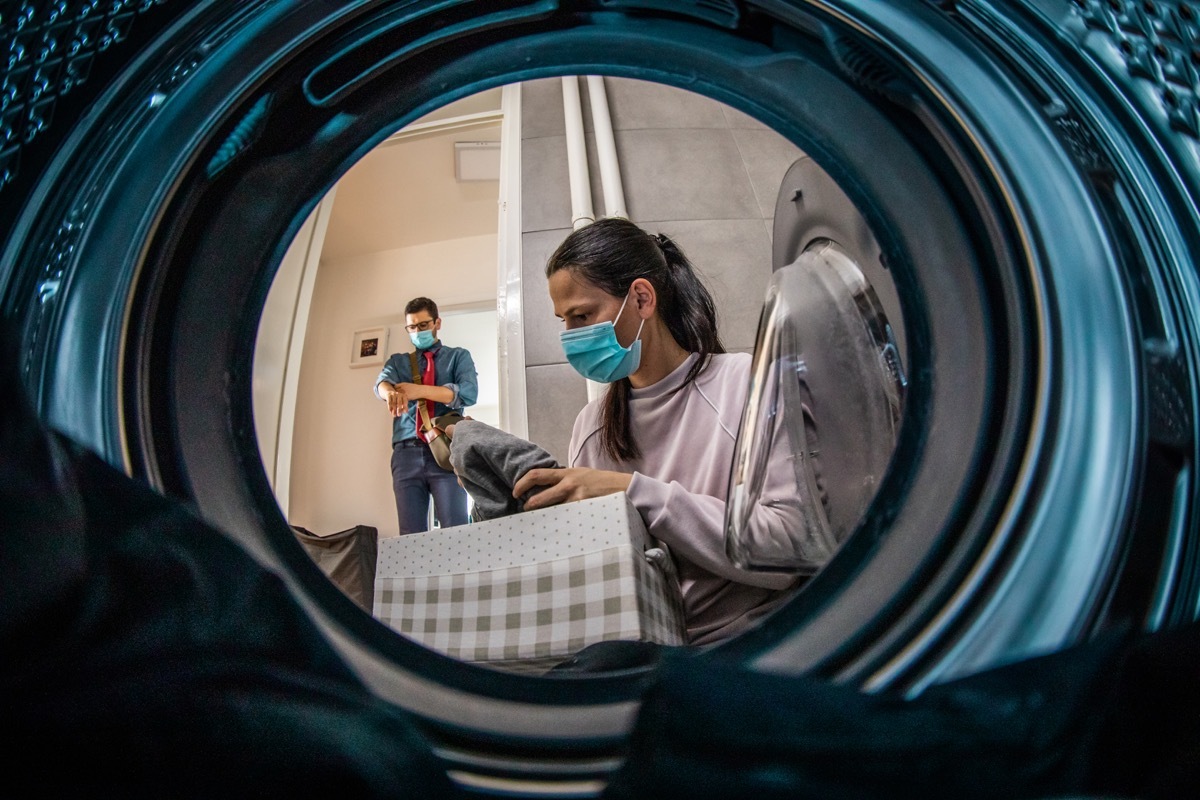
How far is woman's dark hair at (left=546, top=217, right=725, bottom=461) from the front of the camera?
0.71m

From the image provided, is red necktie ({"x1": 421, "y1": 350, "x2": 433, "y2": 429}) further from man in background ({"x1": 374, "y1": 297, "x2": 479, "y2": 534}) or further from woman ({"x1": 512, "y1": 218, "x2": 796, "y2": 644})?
woman ({"x1": 512, "y1": 218, "x2": 796, "y2": 644})

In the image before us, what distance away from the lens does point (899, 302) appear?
0.25 meters

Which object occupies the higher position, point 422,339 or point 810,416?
point 422,339

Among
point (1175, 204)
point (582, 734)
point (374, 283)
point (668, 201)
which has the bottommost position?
point (582, 734)

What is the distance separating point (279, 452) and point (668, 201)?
76 cm

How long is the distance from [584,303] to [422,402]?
0.21 metres

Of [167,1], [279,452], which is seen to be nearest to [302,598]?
[167,1]

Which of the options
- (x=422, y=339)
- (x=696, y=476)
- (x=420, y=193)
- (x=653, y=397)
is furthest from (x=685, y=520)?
(x=420, y=193)

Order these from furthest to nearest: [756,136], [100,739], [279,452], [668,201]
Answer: [668,201]
[756,136]
[279,452]
[100,739]

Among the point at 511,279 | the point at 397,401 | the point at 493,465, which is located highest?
the point at 511,279

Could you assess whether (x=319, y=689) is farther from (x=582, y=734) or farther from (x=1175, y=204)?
(x=1175, y=204)

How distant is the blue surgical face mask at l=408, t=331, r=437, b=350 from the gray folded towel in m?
0.32

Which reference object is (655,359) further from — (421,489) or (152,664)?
(152,664)

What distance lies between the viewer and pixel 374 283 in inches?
35.4
